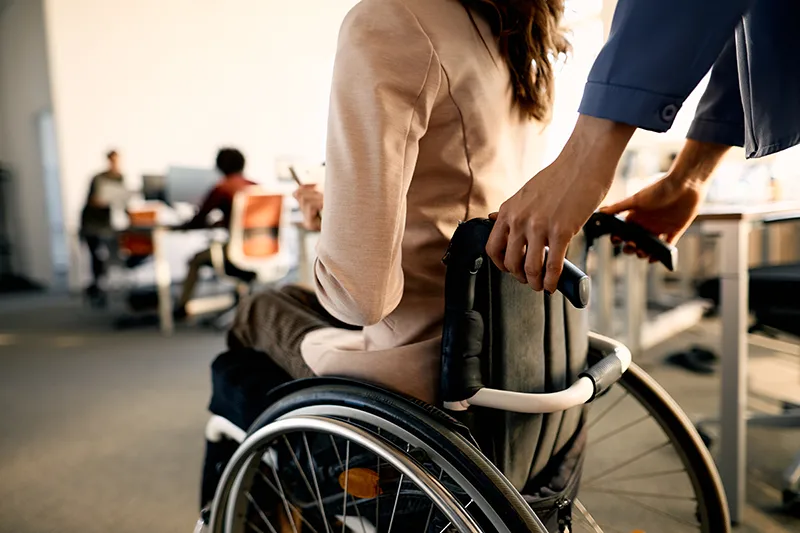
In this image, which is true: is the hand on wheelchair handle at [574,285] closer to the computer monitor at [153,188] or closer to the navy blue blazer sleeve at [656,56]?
the navy blue blazer sleeve at [656,56]

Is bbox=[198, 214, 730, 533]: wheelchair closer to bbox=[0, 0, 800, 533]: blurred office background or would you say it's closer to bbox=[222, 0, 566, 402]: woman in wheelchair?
bbox=[222, 0, 566, 402]: woman in wheelchair

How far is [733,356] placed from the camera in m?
1.40

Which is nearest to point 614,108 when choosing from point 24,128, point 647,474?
point 647,474

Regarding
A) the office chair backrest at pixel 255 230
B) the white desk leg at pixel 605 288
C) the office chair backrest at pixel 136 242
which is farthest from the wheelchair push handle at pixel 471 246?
the office chair backrest at pixel 136 242

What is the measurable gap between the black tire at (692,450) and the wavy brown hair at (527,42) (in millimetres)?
418

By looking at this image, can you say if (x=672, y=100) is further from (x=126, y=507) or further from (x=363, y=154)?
(x=126, y=507)

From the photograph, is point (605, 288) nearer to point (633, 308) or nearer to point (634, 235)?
point (633, 308)

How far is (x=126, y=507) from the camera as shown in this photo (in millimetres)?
1577

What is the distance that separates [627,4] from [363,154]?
0.29m

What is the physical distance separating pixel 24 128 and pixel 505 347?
321 inches

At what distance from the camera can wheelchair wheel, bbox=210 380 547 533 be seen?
0.61 metres

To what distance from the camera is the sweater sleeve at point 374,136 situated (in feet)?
2.05

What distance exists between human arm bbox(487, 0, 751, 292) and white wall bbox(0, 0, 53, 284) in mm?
7326

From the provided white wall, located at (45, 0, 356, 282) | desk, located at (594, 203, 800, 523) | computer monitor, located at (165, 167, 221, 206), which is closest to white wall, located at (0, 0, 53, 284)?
white wall, located at (45, 0, 356, 282)
